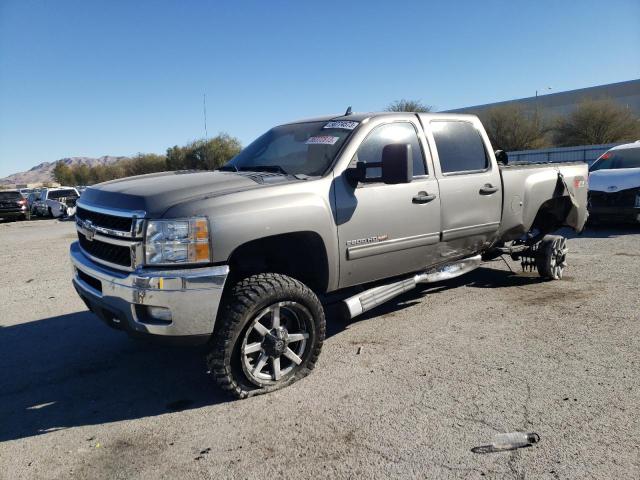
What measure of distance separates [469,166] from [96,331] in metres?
4.23

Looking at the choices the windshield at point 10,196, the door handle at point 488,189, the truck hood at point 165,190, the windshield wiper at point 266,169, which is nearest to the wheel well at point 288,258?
the truck hood at point 165,190

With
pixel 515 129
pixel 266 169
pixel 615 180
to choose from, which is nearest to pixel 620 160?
pixel 615 180

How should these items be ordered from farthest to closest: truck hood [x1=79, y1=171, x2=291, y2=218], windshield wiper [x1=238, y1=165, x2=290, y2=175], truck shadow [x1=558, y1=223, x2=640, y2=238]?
1. truck shadow [x1=558, y1=223, x2=640, y2=238]
2. windshield wiper [x1=238, y1=165, x2=290, y2=175]
3. truck hood [x1=79, y1=171, x2=291, y2=218]

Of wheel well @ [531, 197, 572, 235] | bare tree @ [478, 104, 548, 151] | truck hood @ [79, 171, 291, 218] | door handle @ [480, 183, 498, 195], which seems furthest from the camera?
bare tree @ [478, 104, 548, 151]

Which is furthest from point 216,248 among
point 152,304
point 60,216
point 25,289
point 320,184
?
point 60,216

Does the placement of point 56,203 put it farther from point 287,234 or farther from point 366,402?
point 366,402

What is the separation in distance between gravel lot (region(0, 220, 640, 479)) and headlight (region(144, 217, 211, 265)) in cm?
109

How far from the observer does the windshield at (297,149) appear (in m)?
4.07

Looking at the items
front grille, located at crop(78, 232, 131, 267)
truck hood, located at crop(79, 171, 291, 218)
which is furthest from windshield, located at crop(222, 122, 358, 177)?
front grille, located at crop(78, 232, 131, 267)

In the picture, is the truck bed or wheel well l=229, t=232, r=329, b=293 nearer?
wheel well l=229, t=232, r=329, b=293

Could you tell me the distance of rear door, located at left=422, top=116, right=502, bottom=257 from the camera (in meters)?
4.71

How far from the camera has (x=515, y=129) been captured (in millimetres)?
37469

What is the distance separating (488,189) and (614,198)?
6568 millimetres

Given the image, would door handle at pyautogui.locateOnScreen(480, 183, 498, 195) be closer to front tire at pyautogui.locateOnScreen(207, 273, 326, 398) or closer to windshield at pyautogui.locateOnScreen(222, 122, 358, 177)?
windshield at pyautogui.locateOnScreen(222, 122, 358, 177)
